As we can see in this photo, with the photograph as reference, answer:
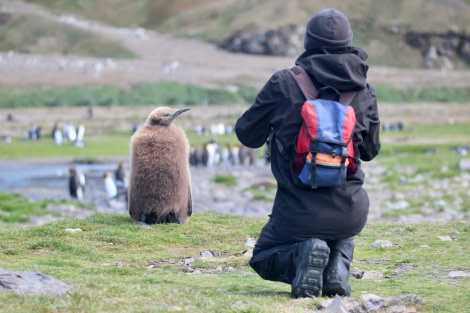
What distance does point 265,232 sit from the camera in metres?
7.21

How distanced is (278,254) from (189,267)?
2060mm

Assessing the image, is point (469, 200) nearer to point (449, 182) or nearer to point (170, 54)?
point (449, 182)

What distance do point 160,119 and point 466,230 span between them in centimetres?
394

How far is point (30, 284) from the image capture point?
6.39 m

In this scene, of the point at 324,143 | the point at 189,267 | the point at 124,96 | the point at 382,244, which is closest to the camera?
the point at 324,143

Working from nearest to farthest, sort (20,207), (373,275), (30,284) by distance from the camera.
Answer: (30,284)
(373,275)
(20,207)

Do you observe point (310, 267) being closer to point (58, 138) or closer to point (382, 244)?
point (382, 244)

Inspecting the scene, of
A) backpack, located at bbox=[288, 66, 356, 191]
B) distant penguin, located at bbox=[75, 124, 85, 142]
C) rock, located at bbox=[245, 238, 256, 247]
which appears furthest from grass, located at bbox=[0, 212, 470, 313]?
distant penguin, located at bbox=[75, 124, 85, 142]

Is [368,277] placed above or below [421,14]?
below

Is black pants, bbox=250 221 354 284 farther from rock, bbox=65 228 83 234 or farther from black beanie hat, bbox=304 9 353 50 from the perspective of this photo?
rock, bbox=65 228 83 234

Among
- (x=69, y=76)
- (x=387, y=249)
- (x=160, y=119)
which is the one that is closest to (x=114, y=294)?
(x=387, y=249)

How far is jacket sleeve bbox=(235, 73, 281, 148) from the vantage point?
6.86 m

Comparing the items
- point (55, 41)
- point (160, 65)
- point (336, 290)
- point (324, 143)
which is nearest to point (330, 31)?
point (324, 143)

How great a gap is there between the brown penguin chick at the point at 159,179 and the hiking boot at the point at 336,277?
428 cm
